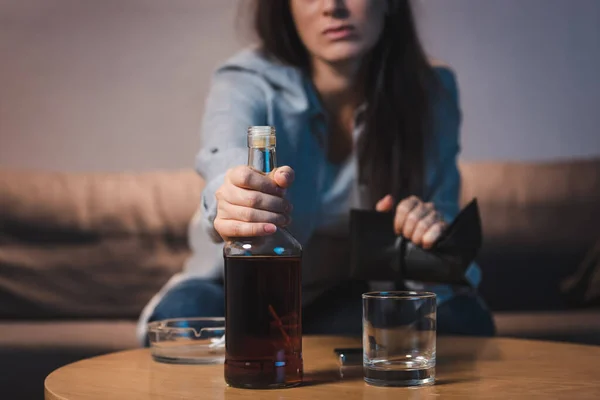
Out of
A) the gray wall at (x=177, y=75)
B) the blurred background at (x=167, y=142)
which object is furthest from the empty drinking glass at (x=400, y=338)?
the gray wall at (x=177, y=75)

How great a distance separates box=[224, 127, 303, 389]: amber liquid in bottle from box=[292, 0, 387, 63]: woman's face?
0.98 meters

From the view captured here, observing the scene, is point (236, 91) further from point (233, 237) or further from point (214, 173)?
point (233, 237)

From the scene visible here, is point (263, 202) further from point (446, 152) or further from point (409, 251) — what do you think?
point (446, 152)

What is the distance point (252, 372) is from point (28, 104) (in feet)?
6.91

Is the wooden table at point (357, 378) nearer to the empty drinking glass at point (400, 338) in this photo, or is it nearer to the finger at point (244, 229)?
the empty drinking glass at point (400, 338)

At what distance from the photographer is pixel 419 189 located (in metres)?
1.73

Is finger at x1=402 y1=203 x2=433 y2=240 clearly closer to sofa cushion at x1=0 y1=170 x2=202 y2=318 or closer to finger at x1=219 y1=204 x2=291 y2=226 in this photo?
finger at x1=219 y1=204 x2=291 y2=226

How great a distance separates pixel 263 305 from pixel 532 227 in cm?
177

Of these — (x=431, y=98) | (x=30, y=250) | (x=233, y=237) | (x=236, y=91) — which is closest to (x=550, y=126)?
(x=431, y=98)

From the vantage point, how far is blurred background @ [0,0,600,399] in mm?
2277

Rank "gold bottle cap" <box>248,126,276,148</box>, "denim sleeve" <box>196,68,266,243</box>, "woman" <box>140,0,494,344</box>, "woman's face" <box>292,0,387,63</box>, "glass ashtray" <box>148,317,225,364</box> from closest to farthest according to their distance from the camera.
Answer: "gold bottle cap" <box>248,126,276,148</box> < "glass ashtray" <box>148,317,225,364</box> < "denim sleeve" <box>196,68,266,243</box> < "woman" <box>140,0,494,344</box> < "woman's face" <box>292,0,387,63</box>

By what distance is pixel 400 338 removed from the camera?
76 cm

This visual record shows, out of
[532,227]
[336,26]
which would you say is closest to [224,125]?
[336,26]

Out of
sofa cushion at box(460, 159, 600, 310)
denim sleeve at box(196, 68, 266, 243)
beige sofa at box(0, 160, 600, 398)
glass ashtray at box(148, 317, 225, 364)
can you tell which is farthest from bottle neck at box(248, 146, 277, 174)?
sofa cushion at box(460, 159, 600, 310)
